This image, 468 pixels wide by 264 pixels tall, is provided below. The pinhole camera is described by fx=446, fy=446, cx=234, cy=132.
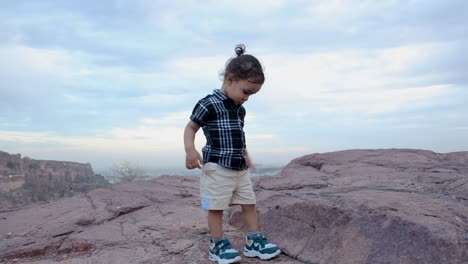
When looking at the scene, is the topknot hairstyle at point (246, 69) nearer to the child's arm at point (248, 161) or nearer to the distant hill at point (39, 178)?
the child's arm at point (248, 161)

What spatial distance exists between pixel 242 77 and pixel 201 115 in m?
0.35

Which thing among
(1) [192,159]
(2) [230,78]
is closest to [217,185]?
(1) [192,159]

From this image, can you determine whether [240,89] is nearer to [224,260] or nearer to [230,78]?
[230,78]

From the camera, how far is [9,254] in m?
3.24

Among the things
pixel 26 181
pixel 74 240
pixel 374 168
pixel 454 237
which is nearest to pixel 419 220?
pixel 454 237

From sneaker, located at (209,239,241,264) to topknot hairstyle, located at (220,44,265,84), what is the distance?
103 cm

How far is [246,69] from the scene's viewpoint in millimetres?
2729

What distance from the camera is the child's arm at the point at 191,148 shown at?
2.77 metres

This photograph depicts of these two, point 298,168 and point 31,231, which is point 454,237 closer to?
point 31,231

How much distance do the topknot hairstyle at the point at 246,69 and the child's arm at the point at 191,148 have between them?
414mm

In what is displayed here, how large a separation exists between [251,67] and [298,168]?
3.75 meters

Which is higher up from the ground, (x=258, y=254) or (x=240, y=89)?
(x=240, y=89)

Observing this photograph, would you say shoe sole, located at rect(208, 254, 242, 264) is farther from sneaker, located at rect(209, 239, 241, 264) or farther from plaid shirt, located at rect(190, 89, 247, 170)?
plaid shirt, located at rect(190, 89, 247, 170)

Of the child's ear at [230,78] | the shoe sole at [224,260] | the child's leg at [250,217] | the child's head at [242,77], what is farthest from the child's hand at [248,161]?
the shoe sole at [224,260]
